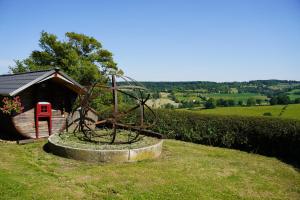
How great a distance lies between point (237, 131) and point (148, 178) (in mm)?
6908

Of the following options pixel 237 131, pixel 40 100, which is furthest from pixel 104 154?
pixel 237 131

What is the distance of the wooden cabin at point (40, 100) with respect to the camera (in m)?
13.3

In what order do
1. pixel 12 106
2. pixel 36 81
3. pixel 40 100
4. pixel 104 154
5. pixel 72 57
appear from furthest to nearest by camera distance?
pixel 72 57 → pixel 40 100 → pixel 36 81 → pixel 12 106 → pixel 104 154

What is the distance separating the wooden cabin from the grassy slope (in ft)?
7.40

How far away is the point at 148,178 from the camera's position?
8.29 meters

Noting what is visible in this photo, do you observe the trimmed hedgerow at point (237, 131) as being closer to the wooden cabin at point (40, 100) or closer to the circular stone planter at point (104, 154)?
the circular stone planter at point (104, 154)

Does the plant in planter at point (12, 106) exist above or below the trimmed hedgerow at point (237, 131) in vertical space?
above

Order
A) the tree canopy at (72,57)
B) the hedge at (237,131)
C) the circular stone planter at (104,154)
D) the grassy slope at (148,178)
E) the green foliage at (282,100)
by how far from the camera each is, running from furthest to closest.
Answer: the green foliage at (282,100)
the tree canopy at (72,57)
the hedge at (237,131)
the circular stone planter at (104,154)
the grassy slope at (148,178)

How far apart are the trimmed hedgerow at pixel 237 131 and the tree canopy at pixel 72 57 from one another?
43.6 feet

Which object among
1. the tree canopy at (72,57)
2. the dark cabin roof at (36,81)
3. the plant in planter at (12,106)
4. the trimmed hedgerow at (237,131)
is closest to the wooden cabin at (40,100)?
the dark cabin roof at (36,81)

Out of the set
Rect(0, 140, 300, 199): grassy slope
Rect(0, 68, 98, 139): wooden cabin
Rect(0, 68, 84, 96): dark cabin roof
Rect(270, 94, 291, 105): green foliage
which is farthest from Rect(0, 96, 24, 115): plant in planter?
Rect(270, 94, 291, 105): green foliage

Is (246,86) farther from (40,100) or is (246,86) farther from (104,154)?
(104,154)

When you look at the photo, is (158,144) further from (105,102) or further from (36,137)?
(105,102)

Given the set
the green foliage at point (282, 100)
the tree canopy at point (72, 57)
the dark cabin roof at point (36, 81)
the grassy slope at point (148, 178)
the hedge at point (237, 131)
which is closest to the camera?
the grassy slope at point (148, 178)
